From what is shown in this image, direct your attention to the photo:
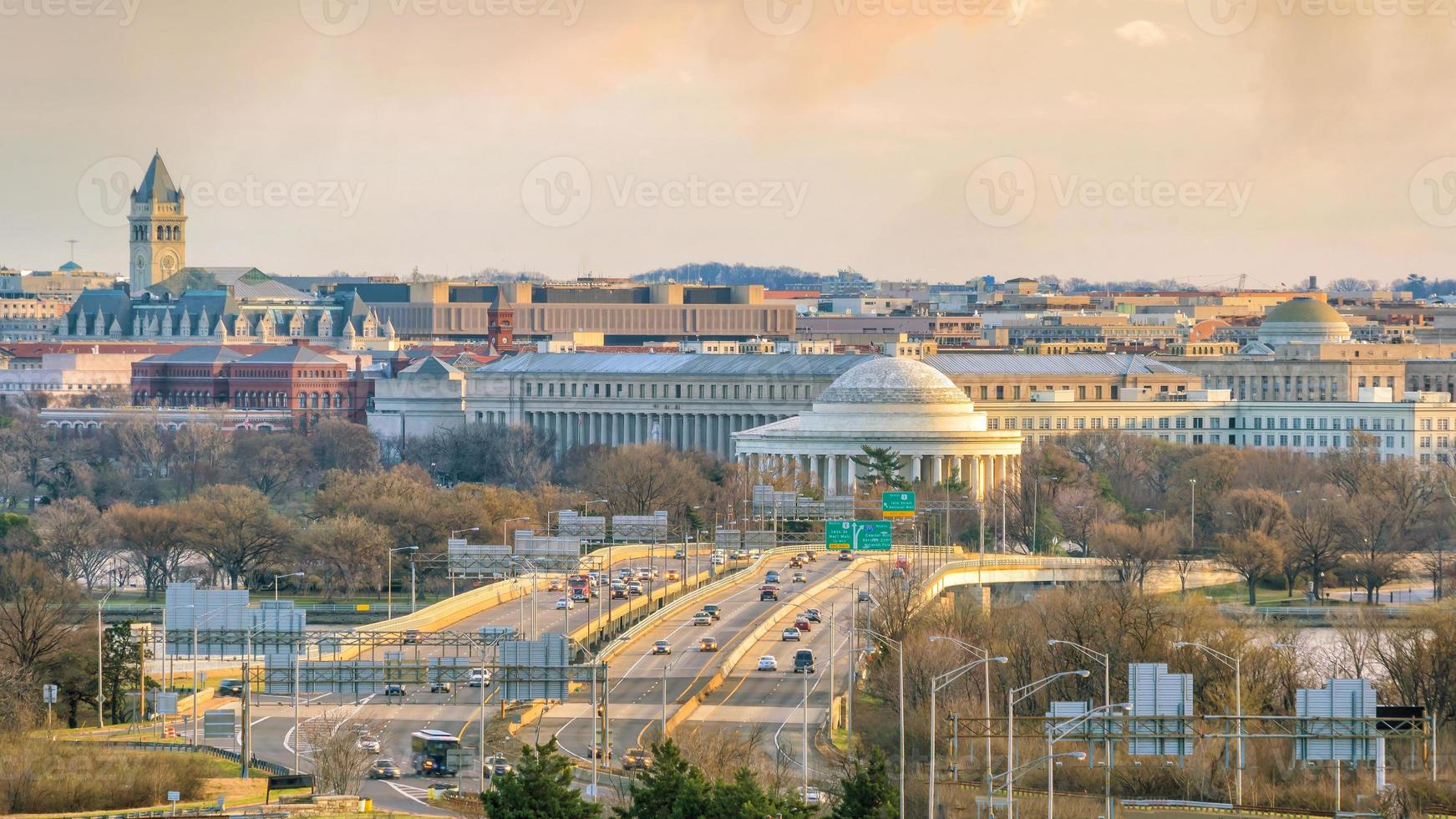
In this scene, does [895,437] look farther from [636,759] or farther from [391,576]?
[636,759]

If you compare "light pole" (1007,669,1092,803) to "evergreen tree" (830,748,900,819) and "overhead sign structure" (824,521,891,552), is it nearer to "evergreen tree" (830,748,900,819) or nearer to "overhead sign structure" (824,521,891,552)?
"evergreen tree" (830,748,900,819)

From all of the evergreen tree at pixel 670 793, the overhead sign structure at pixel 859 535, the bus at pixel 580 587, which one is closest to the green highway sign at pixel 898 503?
the overhead sign structure at pixel 859 535

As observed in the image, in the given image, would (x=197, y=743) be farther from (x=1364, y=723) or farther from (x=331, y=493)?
(x=331, y=493)

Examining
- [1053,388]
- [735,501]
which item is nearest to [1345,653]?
[735,501]

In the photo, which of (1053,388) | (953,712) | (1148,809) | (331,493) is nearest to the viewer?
→ (1148,809)

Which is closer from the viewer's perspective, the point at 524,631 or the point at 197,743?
the point at 197,743

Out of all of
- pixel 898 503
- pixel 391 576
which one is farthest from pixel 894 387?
pixel 391 576

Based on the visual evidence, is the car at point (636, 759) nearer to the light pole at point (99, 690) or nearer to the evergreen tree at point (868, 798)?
the evergreen tree at point (868, 798)
